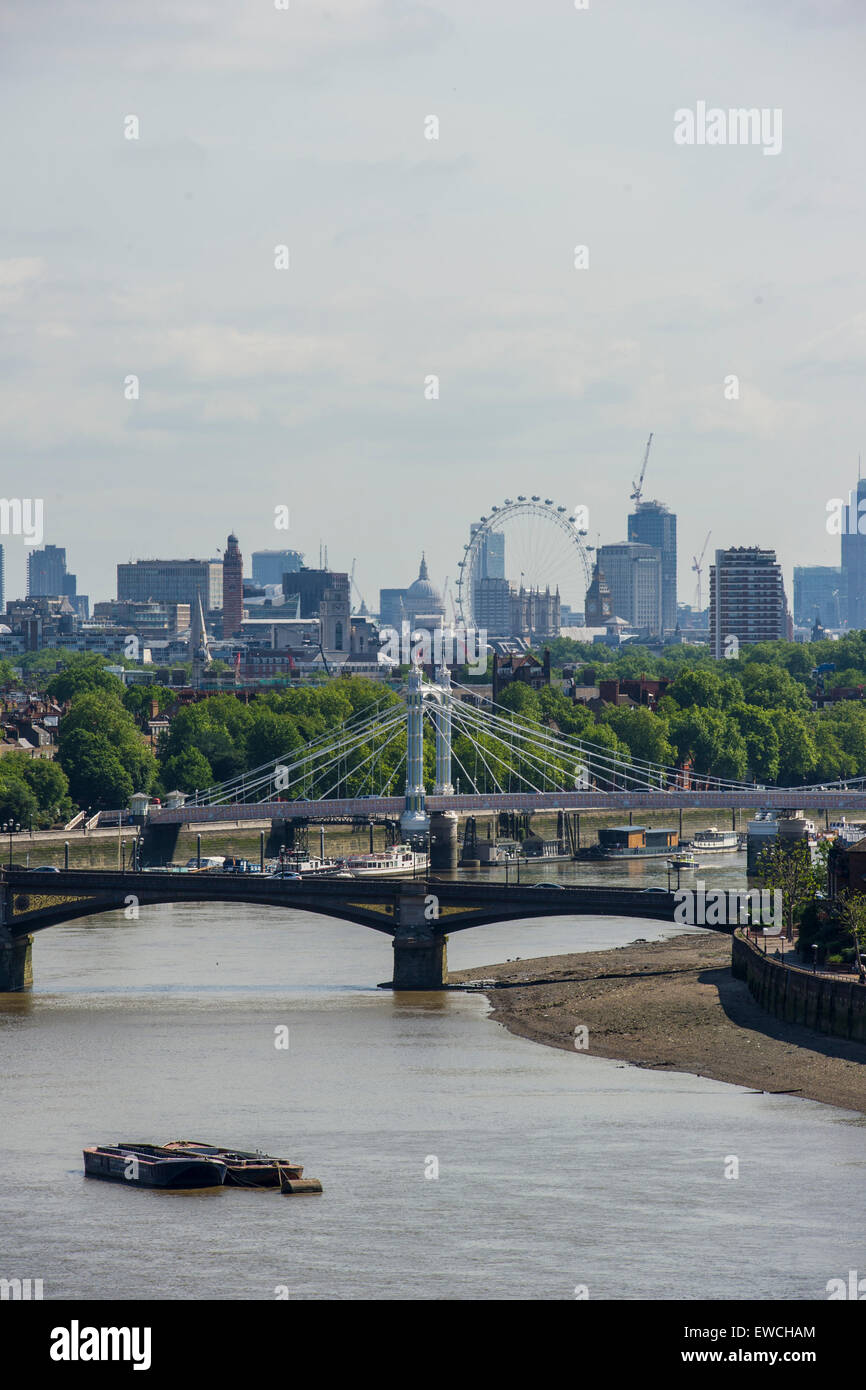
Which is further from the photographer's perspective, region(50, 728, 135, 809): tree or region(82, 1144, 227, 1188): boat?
region(50, 728, 135, 809): tree

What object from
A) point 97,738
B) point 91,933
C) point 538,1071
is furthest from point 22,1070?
point 97,738

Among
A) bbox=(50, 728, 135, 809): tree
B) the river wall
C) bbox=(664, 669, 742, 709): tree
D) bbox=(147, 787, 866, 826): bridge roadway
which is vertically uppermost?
bbox=(664, 669, 742, 709): tree

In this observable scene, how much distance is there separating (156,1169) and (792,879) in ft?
94.1

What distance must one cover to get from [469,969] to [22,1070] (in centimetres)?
1737

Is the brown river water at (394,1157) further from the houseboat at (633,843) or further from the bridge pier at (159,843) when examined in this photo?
the houseboat at (633,843)

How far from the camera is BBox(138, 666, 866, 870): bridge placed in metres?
91.2

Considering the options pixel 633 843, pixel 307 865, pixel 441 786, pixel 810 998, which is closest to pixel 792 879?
pixel 810 998

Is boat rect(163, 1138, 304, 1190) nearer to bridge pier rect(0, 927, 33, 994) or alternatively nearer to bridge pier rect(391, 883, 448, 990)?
bridge pier rect(391, 883, 448, 990)

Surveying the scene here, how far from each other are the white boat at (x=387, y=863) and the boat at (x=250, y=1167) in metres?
47.1

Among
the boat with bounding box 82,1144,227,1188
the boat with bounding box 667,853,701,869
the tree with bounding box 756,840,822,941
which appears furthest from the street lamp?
the boat with bounding box 82,1144,227,1188

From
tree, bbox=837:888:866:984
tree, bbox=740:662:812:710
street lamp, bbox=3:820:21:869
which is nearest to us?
tree, bbox=837:888:866:984

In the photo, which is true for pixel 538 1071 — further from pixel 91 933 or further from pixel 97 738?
pixel 97 738

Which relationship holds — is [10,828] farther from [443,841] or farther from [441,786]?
[441,786]

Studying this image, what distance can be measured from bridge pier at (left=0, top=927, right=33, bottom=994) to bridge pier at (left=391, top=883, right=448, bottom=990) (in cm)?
876
